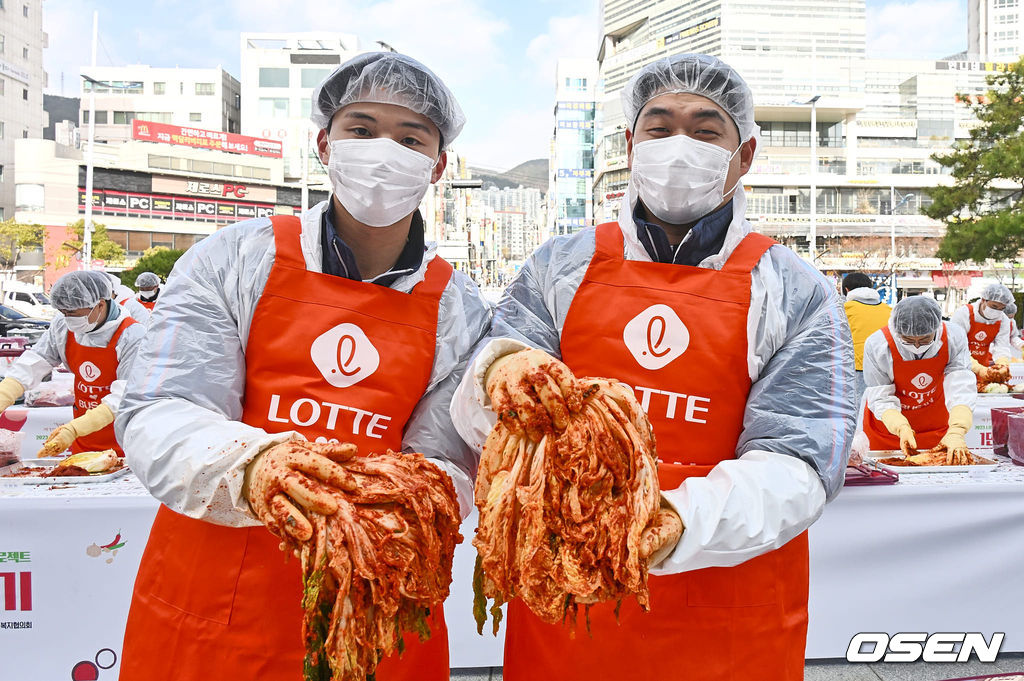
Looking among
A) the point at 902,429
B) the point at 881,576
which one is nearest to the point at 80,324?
the point at 881,576

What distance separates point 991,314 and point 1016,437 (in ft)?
17.8

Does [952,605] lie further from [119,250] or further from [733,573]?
[119,250]

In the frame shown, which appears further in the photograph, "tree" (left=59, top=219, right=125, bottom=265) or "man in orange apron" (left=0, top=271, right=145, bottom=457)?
"tree" (left=59, top=219, right=125, bottom=265)

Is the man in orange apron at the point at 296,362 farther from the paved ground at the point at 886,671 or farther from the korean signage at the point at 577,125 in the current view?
the korean signage at the point at 577,125

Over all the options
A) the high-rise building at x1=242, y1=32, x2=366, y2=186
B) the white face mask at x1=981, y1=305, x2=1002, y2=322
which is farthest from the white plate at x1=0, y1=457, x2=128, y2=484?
the high-rise building at x1=242, y1=32, x2=366, y2=186

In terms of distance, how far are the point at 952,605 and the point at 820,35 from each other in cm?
10696

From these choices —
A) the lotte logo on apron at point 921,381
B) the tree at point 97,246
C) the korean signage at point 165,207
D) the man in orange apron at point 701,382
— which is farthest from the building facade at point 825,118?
the man in orange apron at point 701,382

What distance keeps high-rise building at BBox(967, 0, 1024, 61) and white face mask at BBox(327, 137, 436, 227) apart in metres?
123

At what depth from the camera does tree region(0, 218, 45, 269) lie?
37250 mm

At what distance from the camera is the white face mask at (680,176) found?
6.59 feet

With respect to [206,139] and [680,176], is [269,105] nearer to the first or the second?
[206,139]

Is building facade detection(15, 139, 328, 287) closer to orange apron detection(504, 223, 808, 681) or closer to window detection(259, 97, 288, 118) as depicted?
window detection(259, 97, 288, 118)

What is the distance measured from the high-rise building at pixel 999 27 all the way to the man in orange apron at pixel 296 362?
403ft

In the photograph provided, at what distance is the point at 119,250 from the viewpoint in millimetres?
41062
